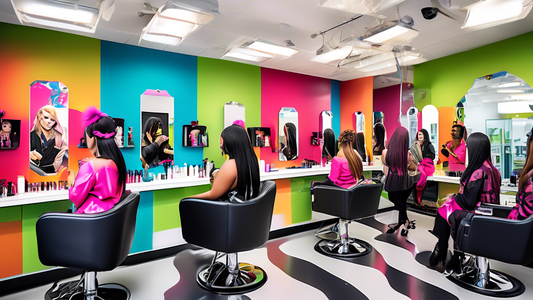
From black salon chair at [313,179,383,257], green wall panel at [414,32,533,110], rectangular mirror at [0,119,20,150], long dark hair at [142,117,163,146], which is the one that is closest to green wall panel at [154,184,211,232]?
long dark hair at [142,117,163,146]

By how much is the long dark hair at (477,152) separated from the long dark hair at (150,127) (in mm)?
3485

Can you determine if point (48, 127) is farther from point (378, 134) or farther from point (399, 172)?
point (378, 134)

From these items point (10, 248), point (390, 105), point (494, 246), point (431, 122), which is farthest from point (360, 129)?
point (10, 248)

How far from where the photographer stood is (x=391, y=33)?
2812 millimetres

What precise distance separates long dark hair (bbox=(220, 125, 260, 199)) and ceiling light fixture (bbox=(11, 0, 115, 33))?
4.52 feet

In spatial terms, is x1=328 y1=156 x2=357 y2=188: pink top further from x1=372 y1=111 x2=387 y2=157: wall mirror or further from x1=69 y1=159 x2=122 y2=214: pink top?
x1=69 y1=159 x2=122 y2=214: pink top

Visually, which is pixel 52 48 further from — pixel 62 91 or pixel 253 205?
pixel 253 205

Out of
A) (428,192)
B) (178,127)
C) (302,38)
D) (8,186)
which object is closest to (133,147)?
(178,127)

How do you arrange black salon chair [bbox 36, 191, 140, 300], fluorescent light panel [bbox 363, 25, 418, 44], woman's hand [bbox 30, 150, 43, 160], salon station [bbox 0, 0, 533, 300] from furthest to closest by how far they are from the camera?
woman's hand [bbox 30, 150, 43, 160]
fluorescent light panel [bbox 363, 25, 418, 44]
salon station [bbox 0, 0, 533, 300]
black salon chair [bbox 36, 191, 140, 300]

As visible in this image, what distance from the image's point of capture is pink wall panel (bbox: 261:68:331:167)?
490 centimetres

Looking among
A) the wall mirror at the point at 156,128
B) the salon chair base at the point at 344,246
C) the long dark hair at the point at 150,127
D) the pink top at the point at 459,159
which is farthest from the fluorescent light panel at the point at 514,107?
the long dark hair at the point at 150,127

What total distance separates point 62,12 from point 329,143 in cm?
432

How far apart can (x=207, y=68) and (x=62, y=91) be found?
1.80m

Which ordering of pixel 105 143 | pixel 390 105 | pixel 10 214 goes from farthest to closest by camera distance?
pixel 390 105 → pixel 10 214 → pixel 105 143
